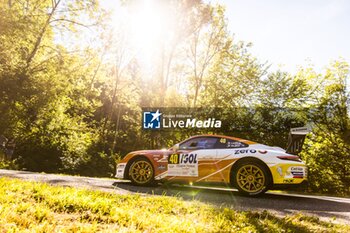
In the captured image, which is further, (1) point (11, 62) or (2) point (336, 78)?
(2) point (336, 78)

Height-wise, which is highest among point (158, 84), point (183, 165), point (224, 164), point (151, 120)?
point (158, 84)

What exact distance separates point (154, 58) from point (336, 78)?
12.7 m

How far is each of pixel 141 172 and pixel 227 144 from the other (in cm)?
230

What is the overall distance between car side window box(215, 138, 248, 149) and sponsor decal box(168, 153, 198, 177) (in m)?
0.63

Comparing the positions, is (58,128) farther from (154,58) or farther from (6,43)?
(154,58)

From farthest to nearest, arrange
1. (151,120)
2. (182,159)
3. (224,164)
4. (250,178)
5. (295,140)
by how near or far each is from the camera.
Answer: (151,120) < (295,140) < (182,159) < (224,164) < (250,178)

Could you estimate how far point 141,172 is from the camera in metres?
7.23

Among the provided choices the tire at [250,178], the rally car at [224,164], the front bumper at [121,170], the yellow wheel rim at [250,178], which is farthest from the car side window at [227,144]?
the front bumper at [121,170]

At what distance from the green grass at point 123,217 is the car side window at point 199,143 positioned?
7.65ft

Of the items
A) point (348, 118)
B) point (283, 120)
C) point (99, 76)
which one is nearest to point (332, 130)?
point (348, 118)

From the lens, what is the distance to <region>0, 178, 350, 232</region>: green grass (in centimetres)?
299

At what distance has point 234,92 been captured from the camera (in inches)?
912

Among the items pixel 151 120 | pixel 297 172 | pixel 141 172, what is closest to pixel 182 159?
pixel 141 172

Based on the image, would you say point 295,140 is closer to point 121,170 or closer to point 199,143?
point 199,143
